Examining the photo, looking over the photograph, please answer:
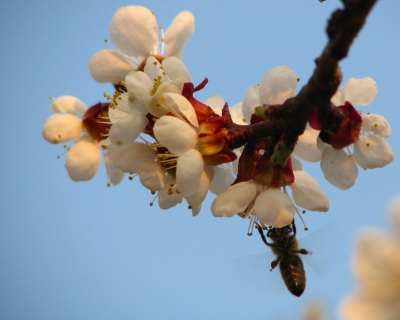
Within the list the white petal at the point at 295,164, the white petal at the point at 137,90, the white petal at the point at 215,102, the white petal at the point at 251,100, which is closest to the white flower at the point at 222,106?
the white petal at the point at 215,102

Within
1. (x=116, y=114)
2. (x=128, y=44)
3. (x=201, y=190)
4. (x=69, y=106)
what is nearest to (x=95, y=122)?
(x=69, y=106)

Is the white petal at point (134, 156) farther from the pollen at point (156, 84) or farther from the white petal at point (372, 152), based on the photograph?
the white petal at point (372, 152)

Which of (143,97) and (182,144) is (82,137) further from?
(182,144)

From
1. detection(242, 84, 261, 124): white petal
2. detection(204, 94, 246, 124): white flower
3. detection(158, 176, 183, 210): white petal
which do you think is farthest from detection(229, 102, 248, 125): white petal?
detection(158, 176, 183, 210): white petal

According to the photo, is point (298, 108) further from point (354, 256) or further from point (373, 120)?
point (354, 256)

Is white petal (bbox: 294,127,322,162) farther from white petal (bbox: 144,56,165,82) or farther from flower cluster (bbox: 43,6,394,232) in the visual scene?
white petal (bbox: 144,56,165,82)
